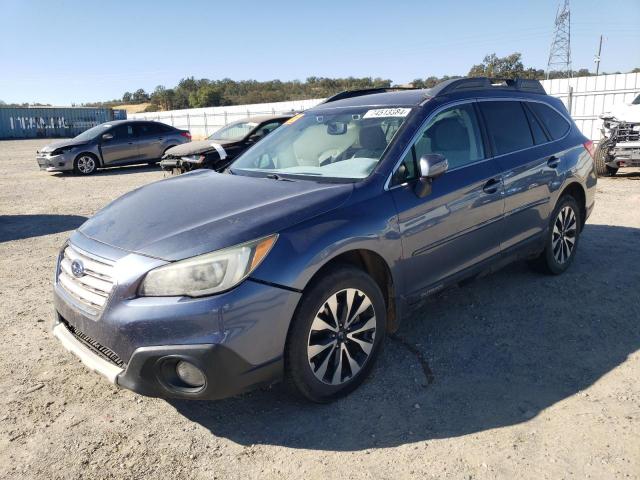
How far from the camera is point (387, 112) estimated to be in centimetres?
369

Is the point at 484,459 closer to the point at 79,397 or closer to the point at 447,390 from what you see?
the point at 447,390

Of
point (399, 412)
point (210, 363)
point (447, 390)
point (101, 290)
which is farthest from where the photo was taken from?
point (447, 390)

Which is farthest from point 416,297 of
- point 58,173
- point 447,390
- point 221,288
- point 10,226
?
point 58,173

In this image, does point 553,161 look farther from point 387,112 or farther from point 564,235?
point 387,112

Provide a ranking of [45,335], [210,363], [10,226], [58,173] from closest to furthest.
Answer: [210,363]
[45,335]
[10,226]
[58,173]

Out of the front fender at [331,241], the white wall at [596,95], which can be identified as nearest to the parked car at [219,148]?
the front fender at [331,241]

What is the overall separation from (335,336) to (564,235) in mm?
3127

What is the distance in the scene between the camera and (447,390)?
10.3ft

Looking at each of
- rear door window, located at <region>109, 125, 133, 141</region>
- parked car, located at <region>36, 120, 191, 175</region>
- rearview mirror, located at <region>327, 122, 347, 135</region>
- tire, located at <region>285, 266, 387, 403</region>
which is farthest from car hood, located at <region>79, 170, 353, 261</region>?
rear door window, located at <region>109, 125, 133, 141</region>

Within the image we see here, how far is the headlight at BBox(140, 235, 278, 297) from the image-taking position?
2477 mm

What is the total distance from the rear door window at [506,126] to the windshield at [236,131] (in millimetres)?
7523

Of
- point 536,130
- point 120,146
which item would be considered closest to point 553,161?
point 536,130

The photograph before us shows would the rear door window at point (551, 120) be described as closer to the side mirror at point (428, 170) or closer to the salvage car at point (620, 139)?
the side mirror at point (428, 170)

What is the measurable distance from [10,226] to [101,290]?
659 cm
